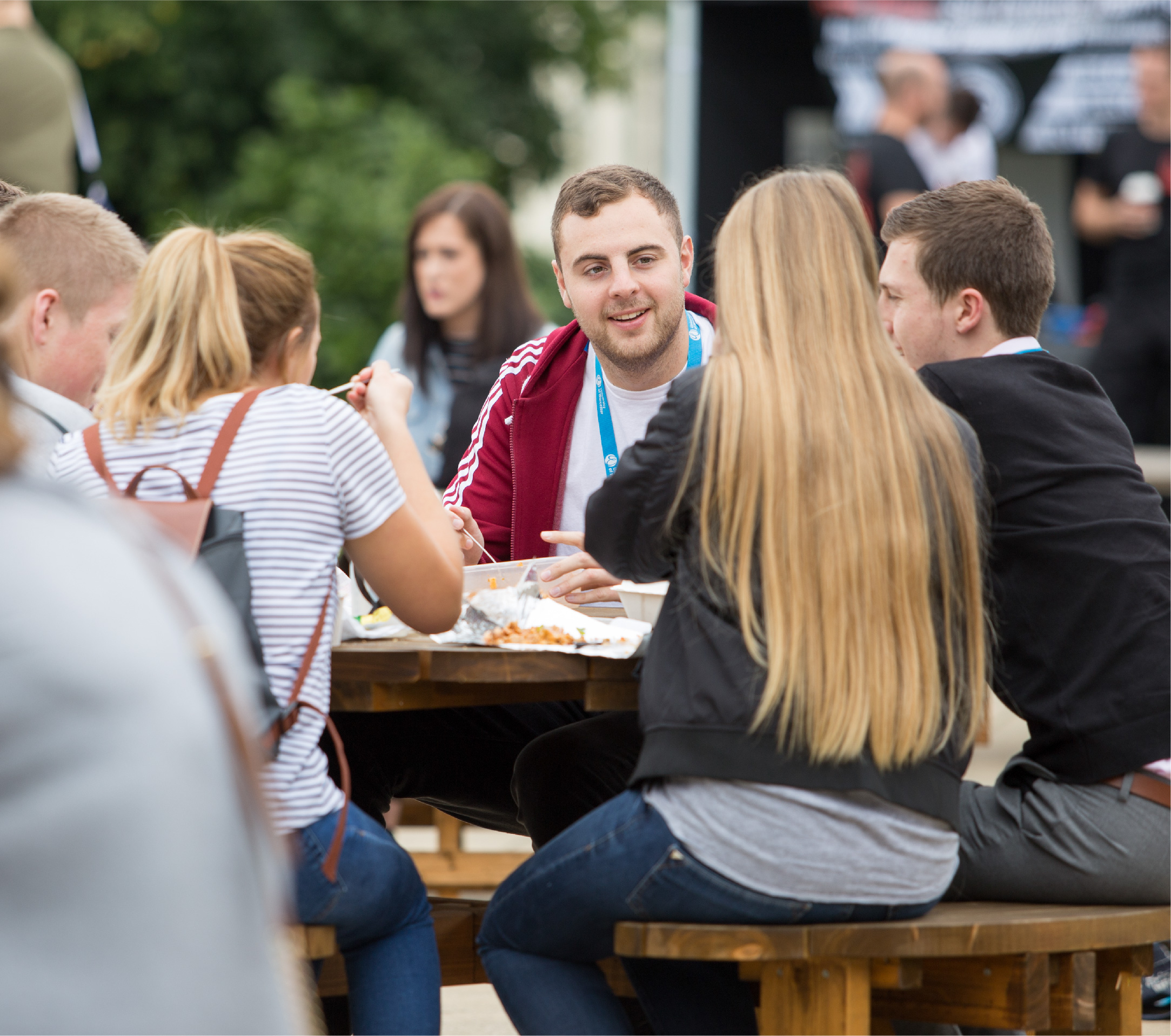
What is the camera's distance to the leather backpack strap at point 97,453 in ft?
6.56

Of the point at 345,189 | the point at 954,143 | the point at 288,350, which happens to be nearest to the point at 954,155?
the point at 954,143

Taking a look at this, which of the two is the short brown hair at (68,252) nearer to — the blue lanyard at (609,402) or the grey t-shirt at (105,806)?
the blue lanyard at (609,402)

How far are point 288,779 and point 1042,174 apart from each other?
10.2 meters

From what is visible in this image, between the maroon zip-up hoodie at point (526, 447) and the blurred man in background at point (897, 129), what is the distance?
4.30m

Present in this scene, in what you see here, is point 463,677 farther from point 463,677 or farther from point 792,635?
point 792,635

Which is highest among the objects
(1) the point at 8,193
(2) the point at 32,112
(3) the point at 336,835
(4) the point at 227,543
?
(2) the point at 32,112

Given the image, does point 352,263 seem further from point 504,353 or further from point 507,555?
point 507,555

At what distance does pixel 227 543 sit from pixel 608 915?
2.31ft

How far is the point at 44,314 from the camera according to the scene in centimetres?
269

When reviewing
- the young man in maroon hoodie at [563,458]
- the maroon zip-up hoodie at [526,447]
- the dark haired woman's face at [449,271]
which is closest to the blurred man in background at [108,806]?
the young man in maroon hoodie at [563,458]

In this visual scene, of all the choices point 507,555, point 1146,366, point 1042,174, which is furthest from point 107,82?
point 507,555

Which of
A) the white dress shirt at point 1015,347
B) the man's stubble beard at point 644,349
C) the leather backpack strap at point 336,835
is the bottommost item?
the leather backpack strap at point 336,835

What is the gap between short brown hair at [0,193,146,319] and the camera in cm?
269

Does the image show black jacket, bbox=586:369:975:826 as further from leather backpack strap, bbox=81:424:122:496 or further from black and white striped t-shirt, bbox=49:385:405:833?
leather backpack strap, bbox=81:424:122:496
